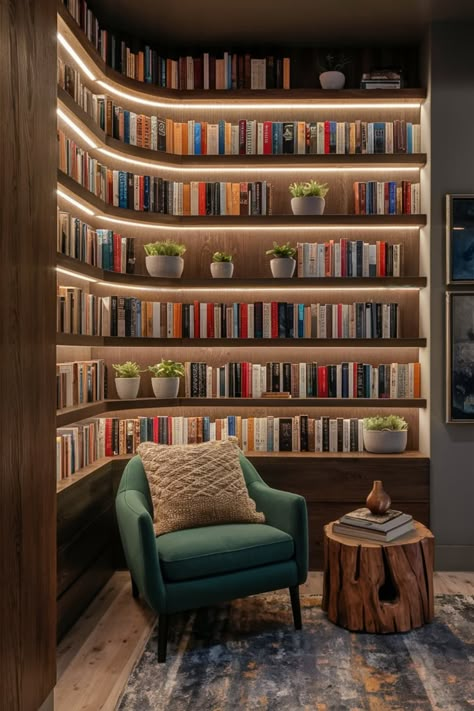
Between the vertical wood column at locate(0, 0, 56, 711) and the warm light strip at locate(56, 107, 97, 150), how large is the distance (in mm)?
1289

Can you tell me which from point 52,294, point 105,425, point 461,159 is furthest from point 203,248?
point 52,294

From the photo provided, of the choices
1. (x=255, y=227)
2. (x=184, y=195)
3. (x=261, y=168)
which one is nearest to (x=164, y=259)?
(x=184, y=195)

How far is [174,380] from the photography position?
13.8ft

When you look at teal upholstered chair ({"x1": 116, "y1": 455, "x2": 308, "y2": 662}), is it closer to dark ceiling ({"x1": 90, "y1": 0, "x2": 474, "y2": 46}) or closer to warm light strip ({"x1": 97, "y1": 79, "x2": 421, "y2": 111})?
warm light strip ({"x1": 97, "y1": 79, "x2": 421, "y2": 111})

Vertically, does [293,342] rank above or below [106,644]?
above

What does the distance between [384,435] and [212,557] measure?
158 cm

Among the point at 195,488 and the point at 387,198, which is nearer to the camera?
the point at 195,488

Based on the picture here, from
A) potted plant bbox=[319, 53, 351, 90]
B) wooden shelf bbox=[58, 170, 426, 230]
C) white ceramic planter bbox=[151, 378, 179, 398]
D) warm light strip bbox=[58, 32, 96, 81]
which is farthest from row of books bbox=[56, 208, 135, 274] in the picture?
potted plant bbox=[319, 53, 351, 90]

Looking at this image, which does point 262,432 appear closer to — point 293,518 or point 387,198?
point 293,518

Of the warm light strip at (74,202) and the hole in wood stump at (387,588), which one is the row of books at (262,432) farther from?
the warm light strip at (74,202)

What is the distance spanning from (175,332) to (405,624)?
214cm

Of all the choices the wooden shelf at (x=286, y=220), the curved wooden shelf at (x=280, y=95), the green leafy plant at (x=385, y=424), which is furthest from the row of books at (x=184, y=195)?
the green leafy plant at (x=385, y=424)

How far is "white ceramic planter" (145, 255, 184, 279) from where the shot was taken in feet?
13.8

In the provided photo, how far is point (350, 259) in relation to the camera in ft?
14.1
